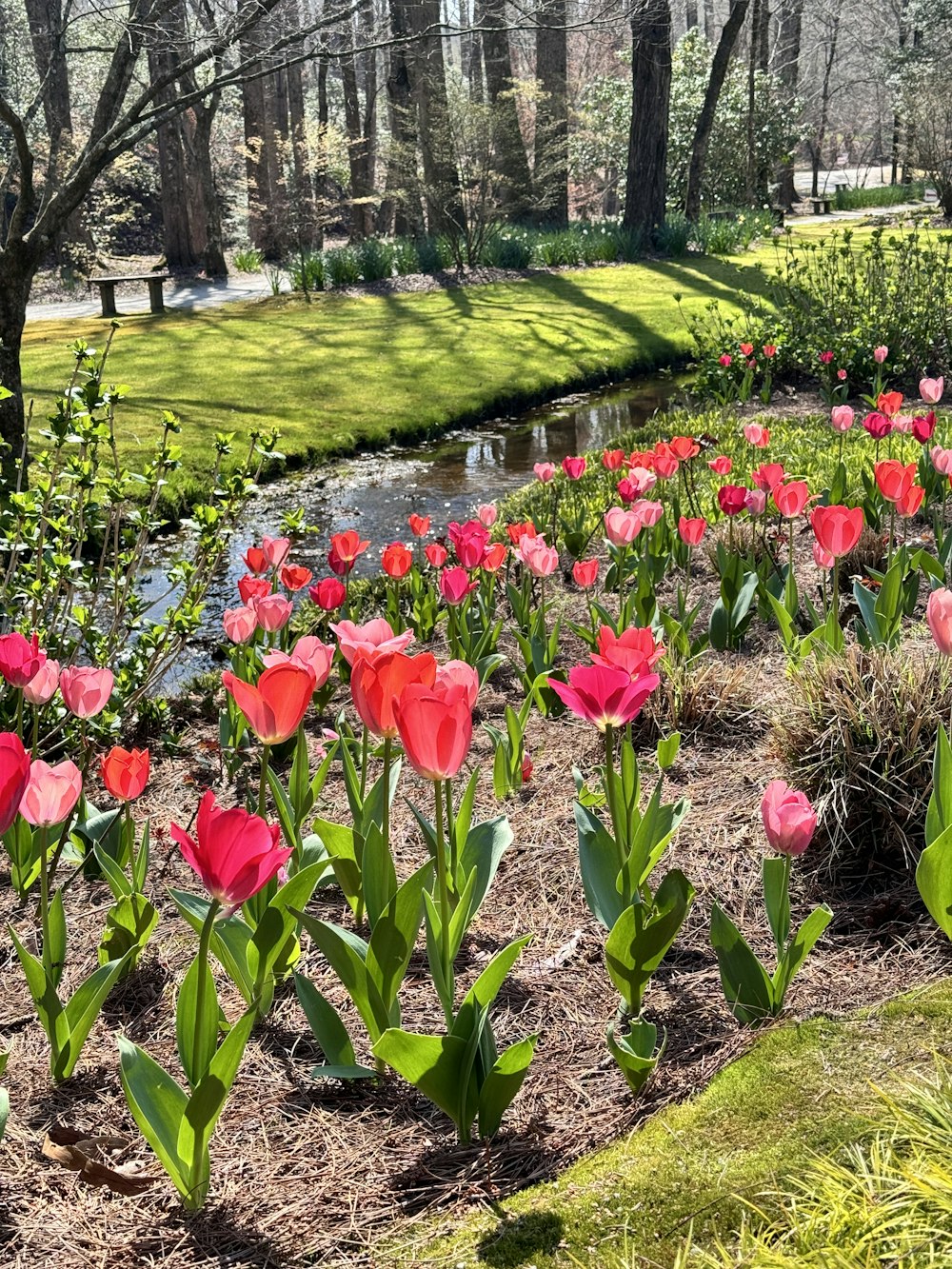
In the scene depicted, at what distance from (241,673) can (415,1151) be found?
79.9 inches

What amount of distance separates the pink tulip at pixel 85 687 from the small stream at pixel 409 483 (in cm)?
249

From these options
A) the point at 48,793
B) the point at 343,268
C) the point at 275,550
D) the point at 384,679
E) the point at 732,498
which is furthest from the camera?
the point at 343,268

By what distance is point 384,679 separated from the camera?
1.76 meters

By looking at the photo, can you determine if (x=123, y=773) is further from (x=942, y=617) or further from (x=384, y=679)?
(x=942, y=617)

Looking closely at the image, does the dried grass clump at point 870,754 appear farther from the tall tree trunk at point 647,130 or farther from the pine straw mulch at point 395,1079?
the tall tree trunk at point 647,130

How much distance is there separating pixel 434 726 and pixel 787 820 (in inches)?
26.5

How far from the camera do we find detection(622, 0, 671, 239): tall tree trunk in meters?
18.2

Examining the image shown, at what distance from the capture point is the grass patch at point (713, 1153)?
58.5 inches

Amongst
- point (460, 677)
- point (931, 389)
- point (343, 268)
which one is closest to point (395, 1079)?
point (460, 677)

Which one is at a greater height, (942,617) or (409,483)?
(942,617)

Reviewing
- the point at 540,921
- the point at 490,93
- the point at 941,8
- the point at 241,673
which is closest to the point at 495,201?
the point at 490,93

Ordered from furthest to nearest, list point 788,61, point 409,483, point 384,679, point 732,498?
point 788,61, point 409,483, point 732,498, point 384,679

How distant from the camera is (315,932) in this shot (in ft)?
5.77

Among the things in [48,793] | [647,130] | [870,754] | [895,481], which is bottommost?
[870,754]
